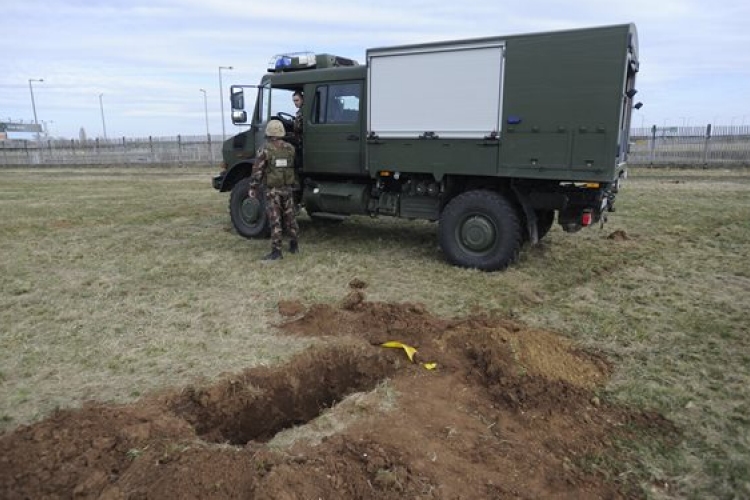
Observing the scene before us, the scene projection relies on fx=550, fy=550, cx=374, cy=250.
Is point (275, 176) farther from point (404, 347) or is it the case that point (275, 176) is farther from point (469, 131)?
point (404, 347)

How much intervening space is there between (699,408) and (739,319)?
2086 millimetres

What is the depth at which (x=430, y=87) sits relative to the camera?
6.87 meters

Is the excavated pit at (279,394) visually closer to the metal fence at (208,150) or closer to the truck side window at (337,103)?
the truck side window at (337,103)

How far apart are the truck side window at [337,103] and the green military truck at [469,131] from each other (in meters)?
0.02

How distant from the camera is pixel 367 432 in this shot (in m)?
3.20

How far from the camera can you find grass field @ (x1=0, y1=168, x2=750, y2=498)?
3.66 m

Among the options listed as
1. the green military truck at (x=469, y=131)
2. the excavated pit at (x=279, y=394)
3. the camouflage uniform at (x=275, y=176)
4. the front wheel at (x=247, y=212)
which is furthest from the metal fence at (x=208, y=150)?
the excavated pit at (x=279, y=394)

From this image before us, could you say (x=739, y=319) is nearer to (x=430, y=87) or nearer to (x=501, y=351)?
(x=501, y=351)

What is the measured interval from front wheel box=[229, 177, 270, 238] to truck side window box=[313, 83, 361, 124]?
5.08 feet

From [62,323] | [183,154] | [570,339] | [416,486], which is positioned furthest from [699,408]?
[183,154]

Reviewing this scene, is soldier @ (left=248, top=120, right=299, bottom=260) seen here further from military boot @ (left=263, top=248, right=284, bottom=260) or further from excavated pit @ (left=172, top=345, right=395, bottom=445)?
excavated pit @ (left=172, top=345, right=395, bottom=445)

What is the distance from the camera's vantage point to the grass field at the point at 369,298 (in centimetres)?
366

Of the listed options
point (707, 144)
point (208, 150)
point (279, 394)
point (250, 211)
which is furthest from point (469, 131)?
point (208, 150)

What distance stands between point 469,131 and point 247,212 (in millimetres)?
3942
